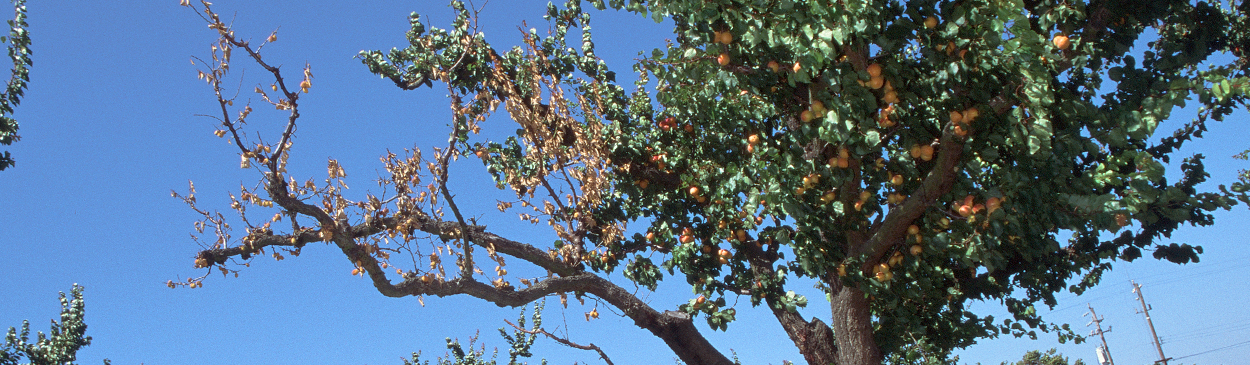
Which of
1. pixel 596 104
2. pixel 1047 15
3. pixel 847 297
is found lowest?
pixel 847 297

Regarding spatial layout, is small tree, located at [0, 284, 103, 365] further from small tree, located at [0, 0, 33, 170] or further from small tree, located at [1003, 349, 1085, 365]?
small tree, located at [1003, 349, 1085, 365]

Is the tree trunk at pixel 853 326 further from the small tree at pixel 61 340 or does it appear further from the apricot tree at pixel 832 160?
the small tree at pixel 61 340

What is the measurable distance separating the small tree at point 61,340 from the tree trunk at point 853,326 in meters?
9.78

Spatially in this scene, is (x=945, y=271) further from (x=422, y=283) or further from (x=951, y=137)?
Answer: (x=422, y=283)

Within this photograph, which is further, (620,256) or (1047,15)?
(620,256)

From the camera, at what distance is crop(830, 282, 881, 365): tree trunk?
5.05 meters

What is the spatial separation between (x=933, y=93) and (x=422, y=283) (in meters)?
3.44

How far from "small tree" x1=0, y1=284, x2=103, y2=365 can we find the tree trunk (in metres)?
9.78

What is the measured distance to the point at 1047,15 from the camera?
3943 millimetres

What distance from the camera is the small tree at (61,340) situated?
9688 millimetres

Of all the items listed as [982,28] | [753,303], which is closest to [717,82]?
[982,28]

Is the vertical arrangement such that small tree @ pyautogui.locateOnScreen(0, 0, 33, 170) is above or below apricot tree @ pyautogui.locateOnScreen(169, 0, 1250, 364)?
above

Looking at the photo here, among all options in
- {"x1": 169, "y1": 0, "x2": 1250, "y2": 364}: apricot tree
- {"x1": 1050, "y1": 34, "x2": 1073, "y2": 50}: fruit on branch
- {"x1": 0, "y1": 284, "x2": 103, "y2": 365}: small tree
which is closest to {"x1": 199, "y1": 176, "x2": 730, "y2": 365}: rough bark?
{"x1": 169, "y1": 0, "x2": 1250, "y2": 364}: apricot tree

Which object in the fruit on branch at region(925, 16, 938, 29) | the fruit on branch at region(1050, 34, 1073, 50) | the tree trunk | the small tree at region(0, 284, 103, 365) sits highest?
the small tree at region(0, 284, 103, 365)
